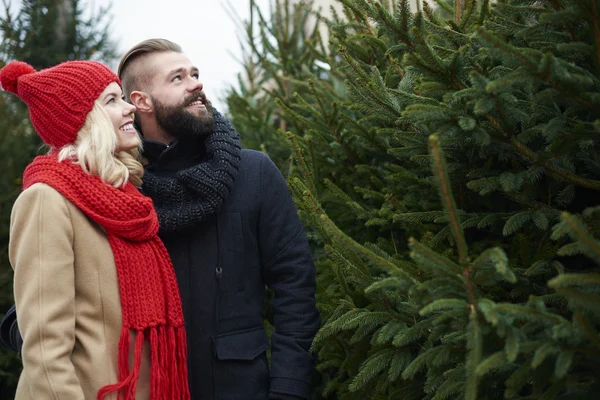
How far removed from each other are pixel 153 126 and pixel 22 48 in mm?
4650

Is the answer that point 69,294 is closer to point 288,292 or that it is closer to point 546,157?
Answer: point 288,292

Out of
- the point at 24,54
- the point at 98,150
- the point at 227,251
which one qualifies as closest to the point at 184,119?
the point at 98,150

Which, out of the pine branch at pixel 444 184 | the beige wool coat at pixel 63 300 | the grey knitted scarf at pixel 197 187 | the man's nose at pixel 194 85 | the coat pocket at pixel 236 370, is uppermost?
the man's nose at pixel 194 85

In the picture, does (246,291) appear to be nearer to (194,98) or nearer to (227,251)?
(227,251)

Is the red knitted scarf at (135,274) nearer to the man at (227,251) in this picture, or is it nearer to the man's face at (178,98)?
the man at (227,251)

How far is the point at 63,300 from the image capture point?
7.47ft

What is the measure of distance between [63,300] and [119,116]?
777 millimetres

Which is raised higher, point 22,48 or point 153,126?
point 22,48

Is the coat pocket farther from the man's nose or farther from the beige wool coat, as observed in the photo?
the man's nose

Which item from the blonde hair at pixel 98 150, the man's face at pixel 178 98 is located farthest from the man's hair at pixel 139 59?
the blonde hair at pixel 98 150

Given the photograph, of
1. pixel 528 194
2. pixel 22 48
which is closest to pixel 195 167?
pixel 528 194

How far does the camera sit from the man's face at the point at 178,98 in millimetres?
2873

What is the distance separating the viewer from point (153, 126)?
3002 mm

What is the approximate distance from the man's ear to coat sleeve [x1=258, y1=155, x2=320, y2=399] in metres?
0.64
